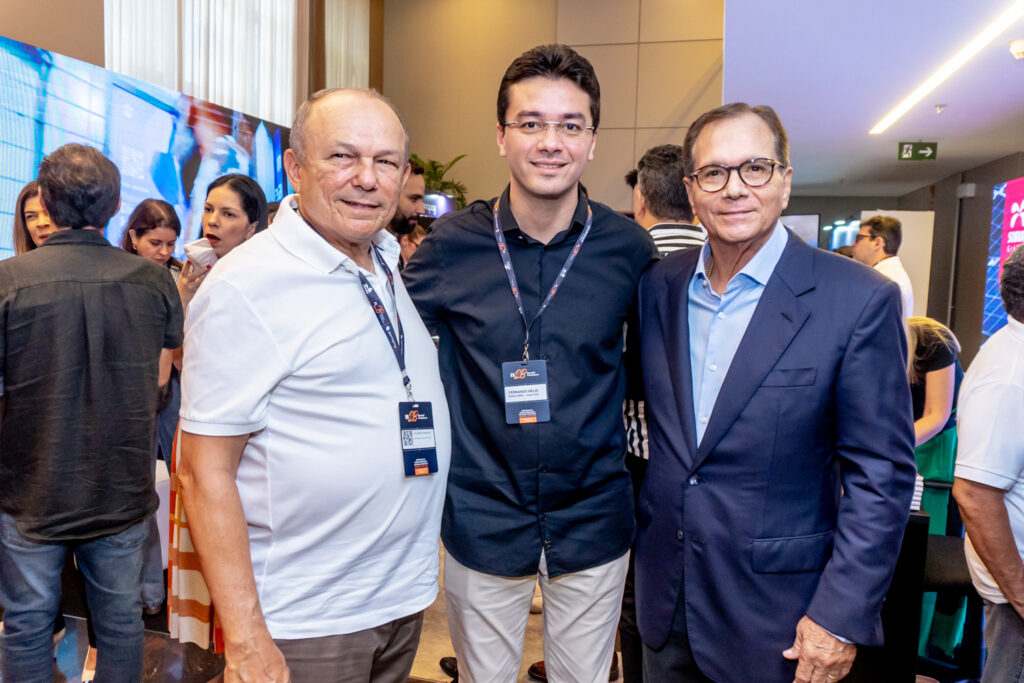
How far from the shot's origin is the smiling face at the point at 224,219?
2.67 meters

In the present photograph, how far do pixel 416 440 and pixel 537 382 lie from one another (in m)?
0.39

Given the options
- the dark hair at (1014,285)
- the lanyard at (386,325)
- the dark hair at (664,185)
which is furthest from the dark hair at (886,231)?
the lanyard at (386,325)

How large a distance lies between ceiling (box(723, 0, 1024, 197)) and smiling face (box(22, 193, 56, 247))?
14.9 feet

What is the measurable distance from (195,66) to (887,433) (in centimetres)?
678

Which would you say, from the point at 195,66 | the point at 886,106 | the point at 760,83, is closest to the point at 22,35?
the point at 195,66

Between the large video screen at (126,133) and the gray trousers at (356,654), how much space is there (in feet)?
13.5

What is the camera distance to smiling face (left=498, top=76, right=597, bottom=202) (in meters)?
1.70

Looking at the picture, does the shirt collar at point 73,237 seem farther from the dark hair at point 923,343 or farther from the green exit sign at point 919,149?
the green exit sign at point 919,149

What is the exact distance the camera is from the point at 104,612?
2.36 metres

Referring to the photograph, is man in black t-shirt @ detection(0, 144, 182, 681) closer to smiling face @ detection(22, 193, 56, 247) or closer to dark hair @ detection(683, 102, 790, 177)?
smiling face @ detection(22, 193, 56, 247)

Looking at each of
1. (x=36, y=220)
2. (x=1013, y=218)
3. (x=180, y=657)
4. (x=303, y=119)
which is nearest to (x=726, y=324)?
(x=303, y=119)

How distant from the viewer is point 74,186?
2199 mm

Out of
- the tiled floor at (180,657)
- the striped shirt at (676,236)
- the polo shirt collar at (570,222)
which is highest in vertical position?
the striped shirt at (676,236)

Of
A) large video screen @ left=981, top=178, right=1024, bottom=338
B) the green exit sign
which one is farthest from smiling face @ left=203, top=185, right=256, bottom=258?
the green exit sign
